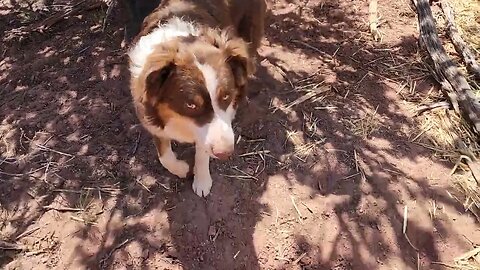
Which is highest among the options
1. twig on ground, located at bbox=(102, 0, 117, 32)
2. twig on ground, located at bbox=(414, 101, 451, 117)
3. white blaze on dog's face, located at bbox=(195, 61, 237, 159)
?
white blaze on dog's face, located at bbox=(195, 61, 237, 159)

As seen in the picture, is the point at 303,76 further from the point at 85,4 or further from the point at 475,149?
the point at 85,4

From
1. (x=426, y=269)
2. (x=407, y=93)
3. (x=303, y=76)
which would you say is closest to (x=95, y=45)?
(x=303, y=76)

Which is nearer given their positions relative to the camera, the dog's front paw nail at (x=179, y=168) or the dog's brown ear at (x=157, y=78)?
the dog's brown ear at (x=157, y=78)

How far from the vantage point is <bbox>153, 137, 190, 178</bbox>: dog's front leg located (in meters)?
3.39

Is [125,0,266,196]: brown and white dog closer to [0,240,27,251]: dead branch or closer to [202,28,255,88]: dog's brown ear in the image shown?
[202,28,255,88]: dog's brown ear

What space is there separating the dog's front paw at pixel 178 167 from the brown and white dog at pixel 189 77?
0.53ft

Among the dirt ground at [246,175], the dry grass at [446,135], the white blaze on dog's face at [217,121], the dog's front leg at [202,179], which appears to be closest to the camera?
the white blaze on dog's face at [217,121]

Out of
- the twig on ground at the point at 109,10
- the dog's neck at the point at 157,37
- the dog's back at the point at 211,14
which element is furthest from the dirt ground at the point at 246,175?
the dog's neck at the point at 157,37

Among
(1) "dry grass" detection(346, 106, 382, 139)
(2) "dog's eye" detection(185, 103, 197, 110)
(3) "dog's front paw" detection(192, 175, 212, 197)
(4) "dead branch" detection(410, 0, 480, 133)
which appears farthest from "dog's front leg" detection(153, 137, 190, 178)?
(4) "dead branch" detection(410, 0, 480, 133)

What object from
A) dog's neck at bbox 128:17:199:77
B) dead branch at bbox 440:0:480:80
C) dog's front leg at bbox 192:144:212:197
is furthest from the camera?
dead branch at bbox 440:0:480:80

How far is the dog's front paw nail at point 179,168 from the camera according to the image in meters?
3.56

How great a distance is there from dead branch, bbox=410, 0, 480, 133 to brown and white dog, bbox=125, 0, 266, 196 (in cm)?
213

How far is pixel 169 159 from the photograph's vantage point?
3512 mm

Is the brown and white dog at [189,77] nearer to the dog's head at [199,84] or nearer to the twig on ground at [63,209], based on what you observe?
the dog's head at [199,84]
